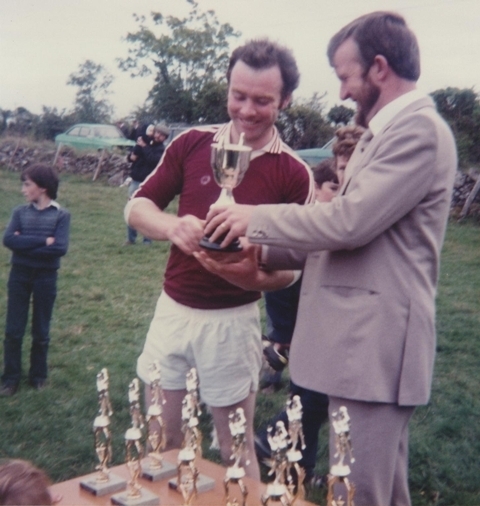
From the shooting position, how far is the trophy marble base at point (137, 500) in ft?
5.88

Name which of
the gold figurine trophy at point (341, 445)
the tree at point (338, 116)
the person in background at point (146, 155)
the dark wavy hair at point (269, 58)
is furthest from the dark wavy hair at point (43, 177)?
the tree at point (338, 116)

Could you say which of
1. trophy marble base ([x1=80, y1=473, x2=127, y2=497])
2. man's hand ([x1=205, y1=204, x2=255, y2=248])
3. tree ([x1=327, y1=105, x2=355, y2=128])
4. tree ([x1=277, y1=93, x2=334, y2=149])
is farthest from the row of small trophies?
tree ([x1=277, y1=93, x2=334, y2=149])

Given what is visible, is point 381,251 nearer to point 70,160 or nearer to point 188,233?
point 188,233

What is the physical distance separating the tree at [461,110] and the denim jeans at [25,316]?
8.72 m

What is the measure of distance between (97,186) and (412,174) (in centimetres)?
1431

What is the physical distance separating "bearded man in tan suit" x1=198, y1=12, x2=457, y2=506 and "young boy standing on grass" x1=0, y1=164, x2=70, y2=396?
2717mm

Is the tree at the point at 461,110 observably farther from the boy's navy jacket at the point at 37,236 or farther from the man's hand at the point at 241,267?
the man's hand at the point at 241,267

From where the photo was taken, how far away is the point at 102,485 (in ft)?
6.27

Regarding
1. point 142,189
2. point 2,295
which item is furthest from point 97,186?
point 142,189

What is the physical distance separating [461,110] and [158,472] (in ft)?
36.0

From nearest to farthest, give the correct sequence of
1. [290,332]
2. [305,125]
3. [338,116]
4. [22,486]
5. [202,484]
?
[22,486] → [202,484] → [290,332] → [338,116] → [305,125]

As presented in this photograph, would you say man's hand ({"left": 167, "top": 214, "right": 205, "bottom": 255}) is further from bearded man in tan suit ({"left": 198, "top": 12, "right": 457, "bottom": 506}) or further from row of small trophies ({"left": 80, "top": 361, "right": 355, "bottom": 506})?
row of small trophies ({"left": 80, "top": 361, "right": 355, "bottom": 506})

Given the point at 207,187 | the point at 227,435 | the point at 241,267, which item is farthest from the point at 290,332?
the point at 241,267

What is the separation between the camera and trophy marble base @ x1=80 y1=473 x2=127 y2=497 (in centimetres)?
189
